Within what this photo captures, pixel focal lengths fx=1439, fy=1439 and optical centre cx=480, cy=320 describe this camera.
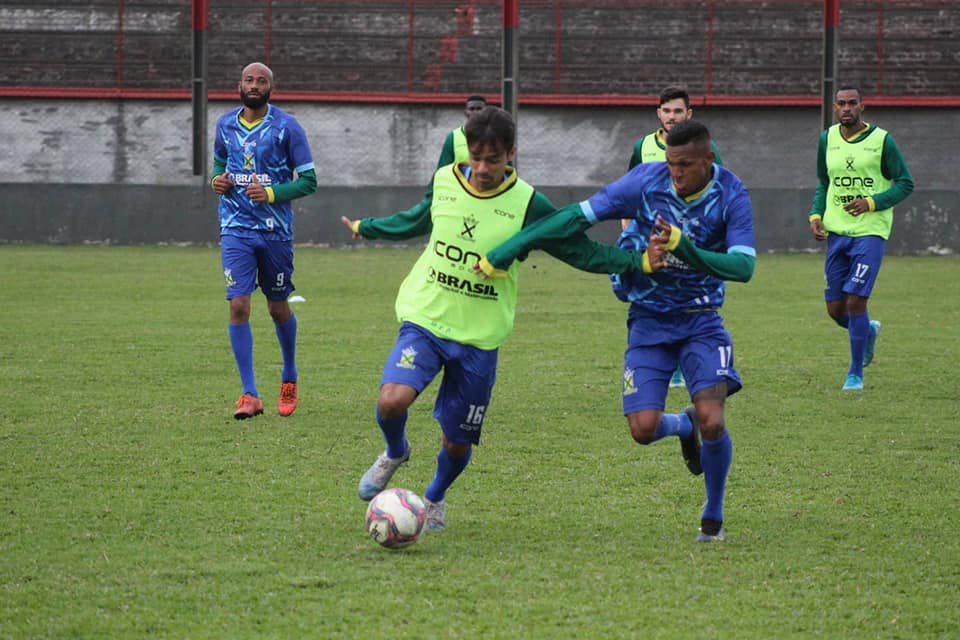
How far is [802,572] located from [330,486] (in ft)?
7.86

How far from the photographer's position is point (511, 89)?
23.1m

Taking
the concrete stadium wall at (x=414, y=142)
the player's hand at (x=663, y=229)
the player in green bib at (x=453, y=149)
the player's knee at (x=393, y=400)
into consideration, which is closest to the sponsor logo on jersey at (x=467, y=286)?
the player's knee at (x=393, y=400)

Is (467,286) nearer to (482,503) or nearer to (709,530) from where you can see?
(482,503)

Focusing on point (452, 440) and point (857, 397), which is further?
point (857, 397)

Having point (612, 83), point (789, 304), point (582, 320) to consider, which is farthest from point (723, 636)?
point (612, 83)

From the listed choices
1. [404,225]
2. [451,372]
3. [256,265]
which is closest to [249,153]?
[256,265]

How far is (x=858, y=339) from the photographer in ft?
33.7

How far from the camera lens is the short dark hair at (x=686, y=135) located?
5.79m

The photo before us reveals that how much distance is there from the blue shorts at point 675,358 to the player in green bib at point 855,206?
14.6ft

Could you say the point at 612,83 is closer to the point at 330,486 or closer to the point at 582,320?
the point at 582,320

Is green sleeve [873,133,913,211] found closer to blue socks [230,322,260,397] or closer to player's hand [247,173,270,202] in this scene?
player's hand [247,173,270,202]

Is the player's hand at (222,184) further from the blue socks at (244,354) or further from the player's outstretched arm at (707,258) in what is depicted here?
the player's outstretched arm at (707,258)

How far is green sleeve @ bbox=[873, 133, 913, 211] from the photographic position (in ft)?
33.9

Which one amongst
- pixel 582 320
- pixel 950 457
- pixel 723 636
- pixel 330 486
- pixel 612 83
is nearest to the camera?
pixel 723 636
